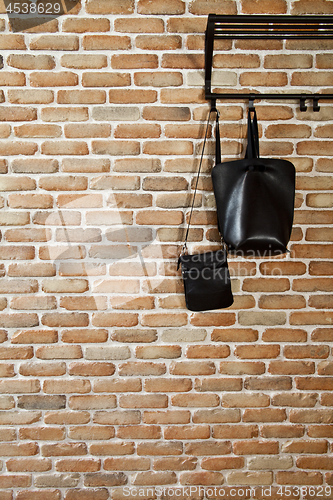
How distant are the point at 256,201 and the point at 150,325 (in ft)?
2.10

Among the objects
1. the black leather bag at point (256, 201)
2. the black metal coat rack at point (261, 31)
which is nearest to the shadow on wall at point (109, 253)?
the black leather bag at point (256, 201)

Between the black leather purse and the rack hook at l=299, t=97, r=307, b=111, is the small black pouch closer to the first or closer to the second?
Answer: the black leather purse

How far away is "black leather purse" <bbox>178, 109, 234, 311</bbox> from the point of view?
129 centimetres

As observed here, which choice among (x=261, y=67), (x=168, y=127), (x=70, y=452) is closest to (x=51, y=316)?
(x=70, y=452)

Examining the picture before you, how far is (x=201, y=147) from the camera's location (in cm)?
134

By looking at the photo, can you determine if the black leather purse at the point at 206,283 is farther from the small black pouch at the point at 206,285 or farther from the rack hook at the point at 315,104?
the rack hook at the point at 315,104

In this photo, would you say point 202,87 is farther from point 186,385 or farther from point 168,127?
point 186,385

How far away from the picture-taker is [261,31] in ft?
3.85

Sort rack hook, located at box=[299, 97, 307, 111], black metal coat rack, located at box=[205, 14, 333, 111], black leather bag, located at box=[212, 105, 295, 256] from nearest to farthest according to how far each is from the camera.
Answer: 1. black metal coat rack, located at box=[205, 14, 333, 111]
2. black leather bag, located at box=[212, 105, 295, 256]
3. rack hook, located at box=[299, 97, 307, 111]

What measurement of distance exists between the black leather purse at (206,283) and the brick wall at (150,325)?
0.27 feet

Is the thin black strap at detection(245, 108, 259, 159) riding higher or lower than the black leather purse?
higher

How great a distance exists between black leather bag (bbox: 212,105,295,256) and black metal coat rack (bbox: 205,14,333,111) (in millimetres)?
251

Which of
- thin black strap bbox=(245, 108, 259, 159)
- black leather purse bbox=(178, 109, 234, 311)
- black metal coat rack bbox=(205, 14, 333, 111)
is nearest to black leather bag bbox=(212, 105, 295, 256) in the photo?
thin black strap bbox=(245, 108, 259, 159)

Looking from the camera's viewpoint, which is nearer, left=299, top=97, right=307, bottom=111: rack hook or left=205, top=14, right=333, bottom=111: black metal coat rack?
left=205, top=14, right=333, bottom=111: black metal coat rack
